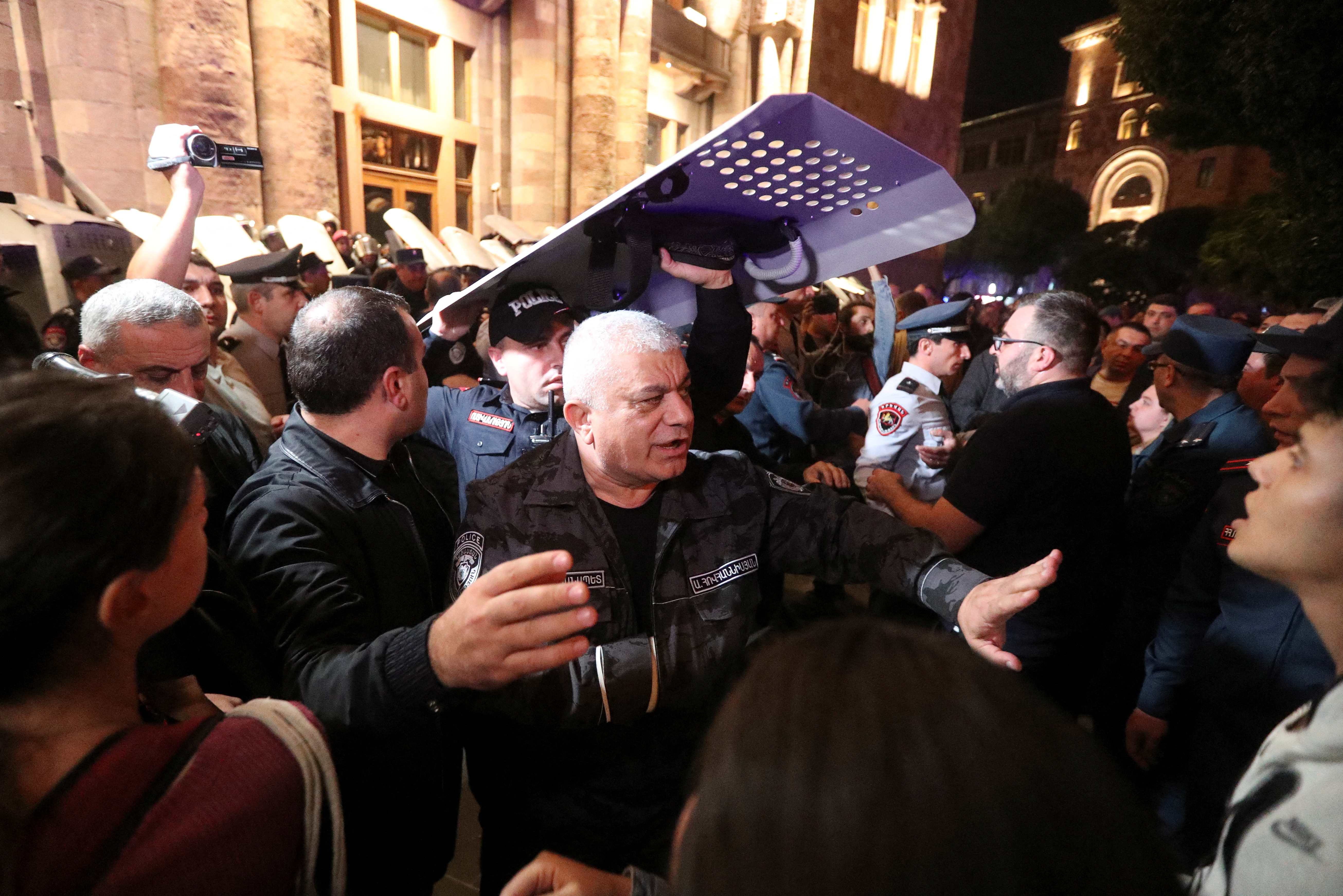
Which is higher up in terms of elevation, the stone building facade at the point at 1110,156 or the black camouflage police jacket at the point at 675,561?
the stone building facade at the point at 1110,156

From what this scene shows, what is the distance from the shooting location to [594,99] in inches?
524

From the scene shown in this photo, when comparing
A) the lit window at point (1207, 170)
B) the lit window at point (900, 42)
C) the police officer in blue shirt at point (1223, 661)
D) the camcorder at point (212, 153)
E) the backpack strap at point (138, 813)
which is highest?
the lit window at point (900, 42)

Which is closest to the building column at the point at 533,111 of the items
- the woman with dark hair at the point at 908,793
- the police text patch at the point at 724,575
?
the police text patch at the point at 724,575

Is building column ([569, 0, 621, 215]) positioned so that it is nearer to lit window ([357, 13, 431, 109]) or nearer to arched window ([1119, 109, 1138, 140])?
lit window ([357, 13, 431, 109])

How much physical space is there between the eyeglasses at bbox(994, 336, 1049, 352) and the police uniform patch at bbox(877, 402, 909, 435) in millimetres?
480

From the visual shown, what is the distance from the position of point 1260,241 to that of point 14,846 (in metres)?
15.9

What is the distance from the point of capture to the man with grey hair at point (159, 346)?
2096 millimetres

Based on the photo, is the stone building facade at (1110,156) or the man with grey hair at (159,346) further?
the stone building facade at (1110,156)

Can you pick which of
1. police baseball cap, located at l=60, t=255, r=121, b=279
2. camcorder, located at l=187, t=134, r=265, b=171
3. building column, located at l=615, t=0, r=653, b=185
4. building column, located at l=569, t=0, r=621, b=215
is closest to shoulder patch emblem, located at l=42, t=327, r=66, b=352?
police baseball cap, located at l=60, t=255, r=121, b=279

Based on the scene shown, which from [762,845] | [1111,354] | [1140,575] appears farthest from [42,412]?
[1111,354]

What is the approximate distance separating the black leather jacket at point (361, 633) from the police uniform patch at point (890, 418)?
2047mm

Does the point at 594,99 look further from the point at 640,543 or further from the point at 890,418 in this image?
the point at 640,543

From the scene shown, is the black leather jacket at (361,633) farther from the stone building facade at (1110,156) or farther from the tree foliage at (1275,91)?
the stone building facade at (1110,156)

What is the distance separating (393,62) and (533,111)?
264 centimetres
